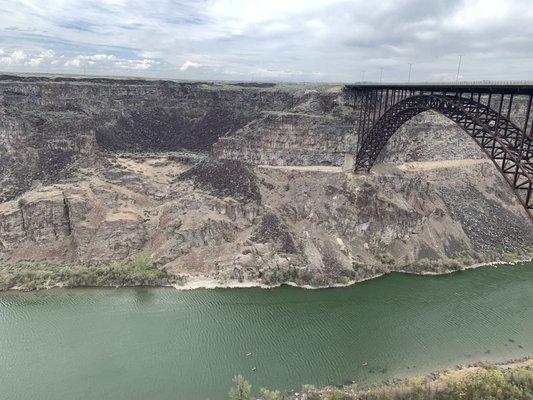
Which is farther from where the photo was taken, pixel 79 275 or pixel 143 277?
pixel 143 277

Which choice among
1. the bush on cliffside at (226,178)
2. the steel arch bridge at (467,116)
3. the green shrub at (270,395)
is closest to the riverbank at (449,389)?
the green shrub at (270,395)

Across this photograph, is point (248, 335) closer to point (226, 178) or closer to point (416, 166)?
point (226, 178)

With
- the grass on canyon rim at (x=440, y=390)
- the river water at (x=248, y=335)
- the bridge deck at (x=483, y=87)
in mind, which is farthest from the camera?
the river water at (x=248, y=335)

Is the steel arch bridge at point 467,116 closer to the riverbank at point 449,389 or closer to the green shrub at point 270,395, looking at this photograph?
the riverbank at point 449,389

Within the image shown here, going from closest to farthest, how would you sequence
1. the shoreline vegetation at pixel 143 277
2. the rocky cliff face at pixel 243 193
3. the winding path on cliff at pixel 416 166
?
1. the shoreline vegetation at pixel 143 277
2. the rocky cliff face at pixel 243 193
3. the winding path on cliff at pixel 416 166

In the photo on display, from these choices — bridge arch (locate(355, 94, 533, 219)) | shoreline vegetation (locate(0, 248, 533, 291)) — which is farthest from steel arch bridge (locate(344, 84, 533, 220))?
shoreline vegetation (locate(0, 248, 533, 291))

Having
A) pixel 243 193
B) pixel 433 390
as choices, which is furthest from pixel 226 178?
pixel 433 390

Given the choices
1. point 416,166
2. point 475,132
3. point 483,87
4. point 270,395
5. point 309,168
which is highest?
point 483,87

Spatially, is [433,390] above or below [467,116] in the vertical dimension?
below
